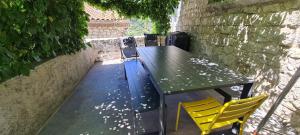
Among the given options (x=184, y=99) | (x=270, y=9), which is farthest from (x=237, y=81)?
(x=270, y=9)

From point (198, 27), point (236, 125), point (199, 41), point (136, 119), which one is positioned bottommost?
point (136, 119)

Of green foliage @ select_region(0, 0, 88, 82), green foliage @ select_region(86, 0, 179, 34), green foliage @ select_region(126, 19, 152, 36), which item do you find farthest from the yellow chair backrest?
green foliage @ select_region(126, 19, 152, 36)

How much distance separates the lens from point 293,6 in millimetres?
2213

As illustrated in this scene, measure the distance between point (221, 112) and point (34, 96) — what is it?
2.31 meters

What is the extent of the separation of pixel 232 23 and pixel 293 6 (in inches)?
51.0

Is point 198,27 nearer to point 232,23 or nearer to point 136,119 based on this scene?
point 232,23

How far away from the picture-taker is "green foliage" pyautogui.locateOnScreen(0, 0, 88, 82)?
5.41ft

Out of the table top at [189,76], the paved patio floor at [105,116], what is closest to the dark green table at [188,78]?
the table top at [189,76]

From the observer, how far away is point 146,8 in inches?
256

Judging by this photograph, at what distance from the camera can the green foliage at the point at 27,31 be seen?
1.65 m

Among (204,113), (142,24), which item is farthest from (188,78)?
(142,24)

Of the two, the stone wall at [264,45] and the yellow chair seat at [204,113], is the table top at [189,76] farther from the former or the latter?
the stone wall at [264,45]

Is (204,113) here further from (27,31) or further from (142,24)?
(142,24)

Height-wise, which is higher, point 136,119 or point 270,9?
point 270,9
